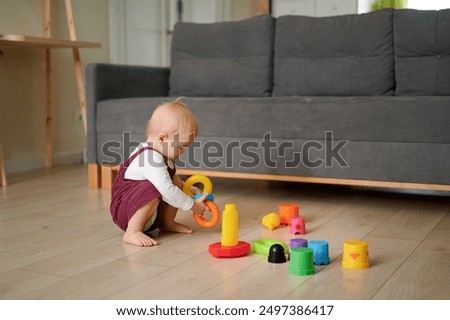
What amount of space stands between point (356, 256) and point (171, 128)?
2.45ft

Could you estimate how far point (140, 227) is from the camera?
198 centimetres

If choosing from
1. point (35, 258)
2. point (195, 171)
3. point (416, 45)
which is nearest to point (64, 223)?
point (35, 258)

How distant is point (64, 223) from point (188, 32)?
1.68 m

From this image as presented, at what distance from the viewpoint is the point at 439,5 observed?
13.9ft

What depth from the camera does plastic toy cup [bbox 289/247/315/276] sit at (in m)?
1.59

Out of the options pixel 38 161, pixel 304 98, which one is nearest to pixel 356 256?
pixel 304 98

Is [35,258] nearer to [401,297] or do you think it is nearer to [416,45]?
[401,297]

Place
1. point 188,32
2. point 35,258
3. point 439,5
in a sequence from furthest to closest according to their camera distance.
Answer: point 439,5 < point 188,32 < point 35,258

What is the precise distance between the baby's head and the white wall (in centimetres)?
197

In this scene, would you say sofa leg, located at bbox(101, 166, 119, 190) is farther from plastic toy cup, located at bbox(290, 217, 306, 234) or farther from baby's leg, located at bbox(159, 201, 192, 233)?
plastic toy cup, located at bbox(290, 217, 306, 234)

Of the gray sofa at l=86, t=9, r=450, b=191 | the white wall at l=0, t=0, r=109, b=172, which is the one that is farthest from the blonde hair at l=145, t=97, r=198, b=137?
the white wall at l=0, t=0, r=109, b=172

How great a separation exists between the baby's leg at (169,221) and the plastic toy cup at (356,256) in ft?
2.11

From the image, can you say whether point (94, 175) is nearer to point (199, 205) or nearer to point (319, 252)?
point (199, 205)

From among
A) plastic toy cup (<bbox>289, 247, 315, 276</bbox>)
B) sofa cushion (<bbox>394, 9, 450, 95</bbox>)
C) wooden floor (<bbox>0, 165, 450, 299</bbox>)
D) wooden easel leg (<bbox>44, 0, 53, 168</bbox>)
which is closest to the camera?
wooden floor (<bbox>0, 165, 450, 299</bbox>)
